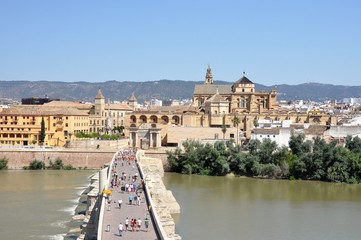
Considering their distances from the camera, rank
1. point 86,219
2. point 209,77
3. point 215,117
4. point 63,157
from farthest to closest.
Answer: point 209,77, point 215,117, point 63,157, point 86,219

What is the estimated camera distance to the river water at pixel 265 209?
2469 cm

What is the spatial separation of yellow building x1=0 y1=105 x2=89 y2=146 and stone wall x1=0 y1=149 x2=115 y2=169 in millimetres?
4423

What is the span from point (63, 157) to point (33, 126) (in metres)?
6.16

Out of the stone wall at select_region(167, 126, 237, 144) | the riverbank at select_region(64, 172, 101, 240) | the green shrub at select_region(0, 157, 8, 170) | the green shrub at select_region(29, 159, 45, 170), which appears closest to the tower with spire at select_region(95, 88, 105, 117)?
the stone wall at select_region(167, 126, 237, 144)

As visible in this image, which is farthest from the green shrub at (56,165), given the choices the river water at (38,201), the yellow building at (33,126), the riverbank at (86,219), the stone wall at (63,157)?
the riverbank at (86,219)

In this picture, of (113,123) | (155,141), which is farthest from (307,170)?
(113,123)

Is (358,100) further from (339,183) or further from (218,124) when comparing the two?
(339,183)

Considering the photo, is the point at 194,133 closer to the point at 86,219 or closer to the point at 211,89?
the point at 211,89

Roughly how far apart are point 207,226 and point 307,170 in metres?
18.1

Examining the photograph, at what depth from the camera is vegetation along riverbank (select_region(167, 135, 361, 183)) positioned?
41.2 m

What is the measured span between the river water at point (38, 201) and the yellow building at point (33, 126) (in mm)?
7070

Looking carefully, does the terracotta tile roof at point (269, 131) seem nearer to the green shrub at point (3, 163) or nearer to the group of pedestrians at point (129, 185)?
the group of pedestrians at point (129, 185)

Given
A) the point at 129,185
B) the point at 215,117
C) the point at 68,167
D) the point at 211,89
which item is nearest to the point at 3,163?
the point at 68,167

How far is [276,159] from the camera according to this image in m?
44.4
